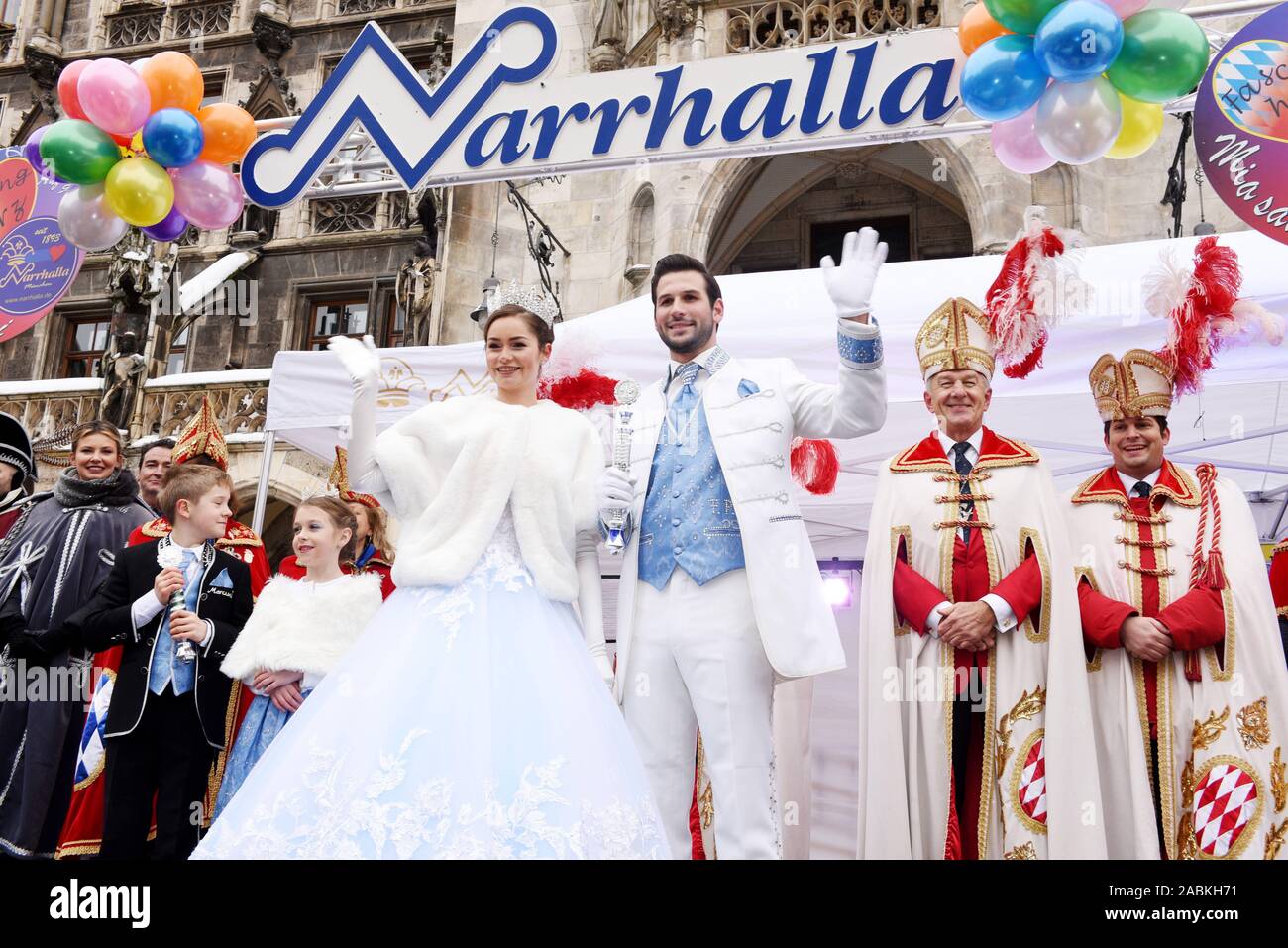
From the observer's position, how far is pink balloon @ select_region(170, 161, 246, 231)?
5699 mm

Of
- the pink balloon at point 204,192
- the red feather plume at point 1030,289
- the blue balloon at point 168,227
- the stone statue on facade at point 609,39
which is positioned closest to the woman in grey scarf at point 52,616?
the blue balloon at point 168,227

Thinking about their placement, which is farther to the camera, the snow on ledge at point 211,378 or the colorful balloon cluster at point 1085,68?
the snow on ledge at point 211,378

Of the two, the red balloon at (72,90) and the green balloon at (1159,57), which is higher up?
the red balloon at (72,90)

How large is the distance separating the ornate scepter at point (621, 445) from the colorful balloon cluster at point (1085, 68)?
2.10 m

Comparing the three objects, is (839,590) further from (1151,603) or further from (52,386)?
(52,386)

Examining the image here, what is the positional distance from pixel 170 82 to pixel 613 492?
3927 mm

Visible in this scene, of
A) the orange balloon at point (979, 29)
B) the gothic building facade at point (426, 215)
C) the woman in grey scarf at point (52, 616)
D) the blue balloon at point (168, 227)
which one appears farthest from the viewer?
the gothic building facade at point (426, 215)

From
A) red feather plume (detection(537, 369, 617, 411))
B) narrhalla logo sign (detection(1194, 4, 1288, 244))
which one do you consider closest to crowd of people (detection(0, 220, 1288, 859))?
red feather plume (detection(537, 369, 617, 411))

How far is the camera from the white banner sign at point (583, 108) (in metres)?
4.93

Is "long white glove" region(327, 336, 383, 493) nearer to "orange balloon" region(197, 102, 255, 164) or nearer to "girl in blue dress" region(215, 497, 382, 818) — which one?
"girl in blue dress" region(215, 497, 382, 818)

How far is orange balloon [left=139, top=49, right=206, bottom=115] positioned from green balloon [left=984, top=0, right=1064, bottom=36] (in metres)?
3.86

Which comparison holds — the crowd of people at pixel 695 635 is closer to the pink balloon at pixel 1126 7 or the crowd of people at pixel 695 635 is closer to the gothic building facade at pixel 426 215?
the pink balloon at pixel 1126 7

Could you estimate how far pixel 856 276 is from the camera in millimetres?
3186

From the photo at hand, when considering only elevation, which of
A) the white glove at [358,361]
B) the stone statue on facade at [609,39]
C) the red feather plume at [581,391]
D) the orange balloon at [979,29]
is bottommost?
the white glove at [358,361]
